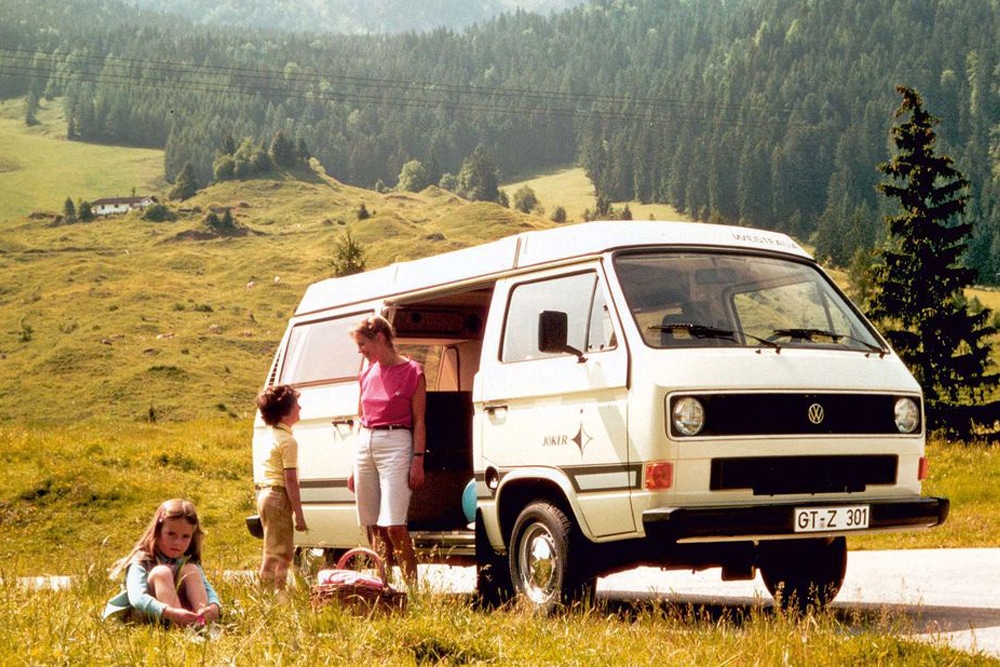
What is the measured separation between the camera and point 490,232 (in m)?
192

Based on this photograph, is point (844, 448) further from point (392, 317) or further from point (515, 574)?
point (392, 317)

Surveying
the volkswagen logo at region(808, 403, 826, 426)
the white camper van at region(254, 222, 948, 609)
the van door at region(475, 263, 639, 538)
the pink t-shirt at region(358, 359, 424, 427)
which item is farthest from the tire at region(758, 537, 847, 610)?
the pink t-shirt at region(358, 359, 424, 427)

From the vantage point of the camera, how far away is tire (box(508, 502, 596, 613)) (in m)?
8.39

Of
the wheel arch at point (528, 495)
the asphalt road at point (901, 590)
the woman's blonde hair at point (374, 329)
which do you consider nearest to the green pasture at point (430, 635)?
the asphalt road at point (901, 590)

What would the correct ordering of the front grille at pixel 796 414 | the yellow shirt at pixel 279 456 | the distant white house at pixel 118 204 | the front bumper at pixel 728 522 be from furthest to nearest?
the distant white house at pixel 118 204, the yellow shirt at pixel 279 456, the front grille at pixel 796 414, the front bumper at pixel 728 522

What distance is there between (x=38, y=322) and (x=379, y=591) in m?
137

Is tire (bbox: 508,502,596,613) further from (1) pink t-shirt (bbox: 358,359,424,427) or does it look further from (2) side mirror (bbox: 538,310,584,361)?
(1) pink t-shirt (bbox: 358,359,424,427)

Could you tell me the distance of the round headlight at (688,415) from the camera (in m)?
7.93

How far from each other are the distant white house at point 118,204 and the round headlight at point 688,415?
188 metres

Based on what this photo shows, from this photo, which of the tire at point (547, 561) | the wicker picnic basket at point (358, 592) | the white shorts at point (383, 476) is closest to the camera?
the wicker picnic basket at point (358, 592)

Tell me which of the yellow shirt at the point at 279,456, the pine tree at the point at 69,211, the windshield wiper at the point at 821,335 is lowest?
the yellow shirt at the point at 279,456

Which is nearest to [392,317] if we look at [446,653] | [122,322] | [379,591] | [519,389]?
[519,389]

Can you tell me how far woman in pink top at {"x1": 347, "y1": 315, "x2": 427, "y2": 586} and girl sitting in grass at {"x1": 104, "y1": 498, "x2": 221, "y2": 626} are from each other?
2270mm

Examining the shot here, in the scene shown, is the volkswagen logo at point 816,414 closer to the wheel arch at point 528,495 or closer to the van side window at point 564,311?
the van side window at point 564,311
